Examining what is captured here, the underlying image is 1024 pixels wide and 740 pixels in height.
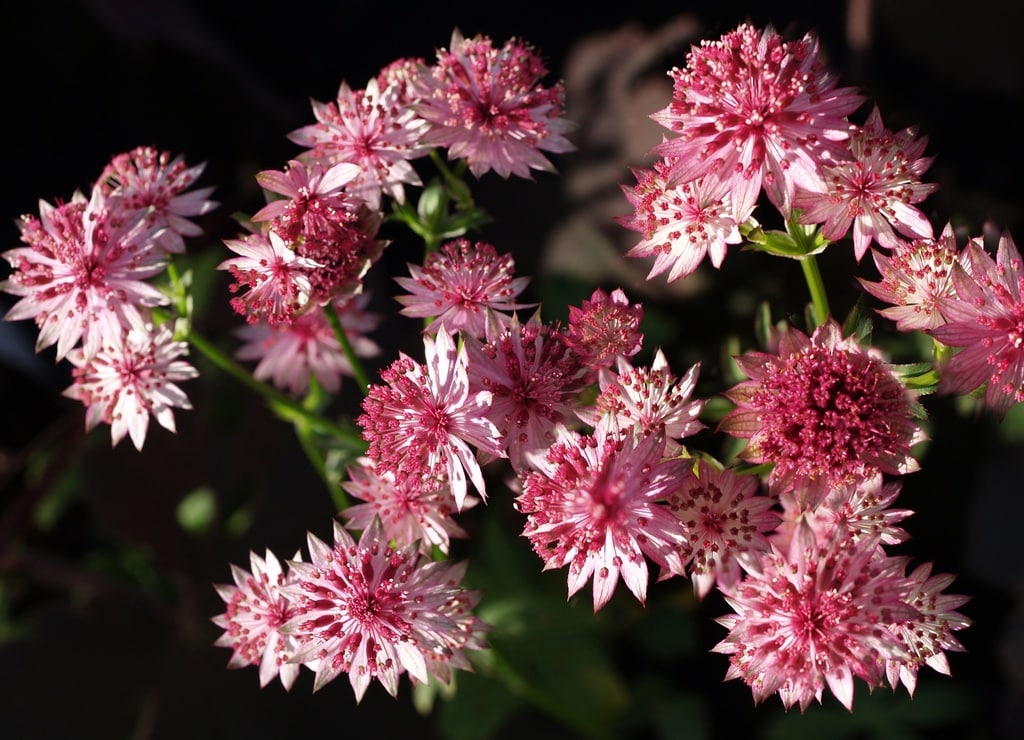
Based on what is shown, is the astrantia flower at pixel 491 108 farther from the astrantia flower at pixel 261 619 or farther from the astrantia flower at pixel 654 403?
the astrantia flower at pixel 261 619

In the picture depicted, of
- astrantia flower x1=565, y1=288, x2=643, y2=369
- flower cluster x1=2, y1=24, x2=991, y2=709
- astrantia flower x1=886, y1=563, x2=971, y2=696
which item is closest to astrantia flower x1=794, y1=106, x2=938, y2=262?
flower cluster x1=2, y1=24, x2=991, y2=709

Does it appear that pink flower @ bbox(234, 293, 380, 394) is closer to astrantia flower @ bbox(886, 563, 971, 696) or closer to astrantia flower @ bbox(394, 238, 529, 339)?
astrantia flower @ bbox(394, 238, 529, 339)

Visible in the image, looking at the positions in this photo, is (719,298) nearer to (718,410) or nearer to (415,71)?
(718,410)

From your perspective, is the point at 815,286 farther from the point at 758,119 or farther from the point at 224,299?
the point at 224,299

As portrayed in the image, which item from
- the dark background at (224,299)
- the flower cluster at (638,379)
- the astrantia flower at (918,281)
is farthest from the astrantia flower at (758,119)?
the dark background at (224,299)

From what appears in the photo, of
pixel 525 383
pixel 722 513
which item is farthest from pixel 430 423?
pixel 722 513
